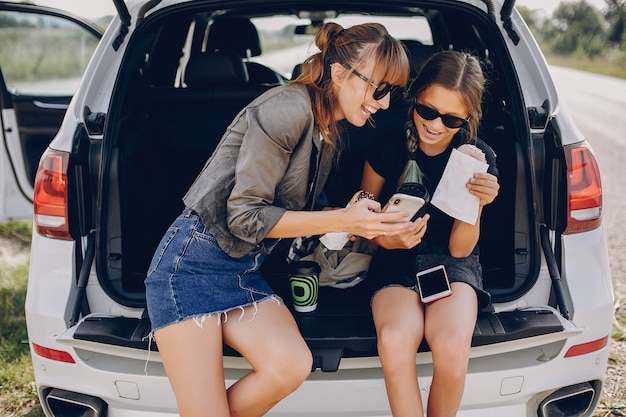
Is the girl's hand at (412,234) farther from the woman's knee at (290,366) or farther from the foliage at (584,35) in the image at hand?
the foliage at (584,35)

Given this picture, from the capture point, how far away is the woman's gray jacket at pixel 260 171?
1674 mm

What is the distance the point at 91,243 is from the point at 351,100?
87cm

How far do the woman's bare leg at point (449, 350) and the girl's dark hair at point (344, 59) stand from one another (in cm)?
58

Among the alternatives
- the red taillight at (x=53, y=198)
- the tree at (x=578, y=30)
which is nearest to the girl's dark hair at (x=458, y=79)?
the red taillight at (x=53, y=198)

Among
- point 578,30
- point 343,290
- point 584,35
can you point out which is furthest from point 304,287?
point 578,30

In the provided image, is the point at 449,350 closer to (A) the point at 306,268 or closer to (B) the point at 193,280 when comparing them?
(A) the point at 306,268

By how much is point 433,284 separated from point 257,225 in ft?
1.83

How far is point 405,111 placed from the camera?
2.68 metres

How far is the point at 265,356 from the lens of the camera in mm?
1677

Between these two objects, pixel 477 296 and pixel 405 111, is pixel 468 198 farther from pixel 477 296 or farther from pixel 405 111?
pixel 405 111


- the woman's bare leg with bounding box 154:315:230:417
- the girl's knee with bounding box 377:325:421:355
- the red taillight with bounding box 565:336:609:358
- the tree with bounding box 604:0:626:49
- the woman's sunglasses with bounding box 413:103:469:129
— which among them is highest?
the woman's sunglasses with bounding box 413:103:469:129

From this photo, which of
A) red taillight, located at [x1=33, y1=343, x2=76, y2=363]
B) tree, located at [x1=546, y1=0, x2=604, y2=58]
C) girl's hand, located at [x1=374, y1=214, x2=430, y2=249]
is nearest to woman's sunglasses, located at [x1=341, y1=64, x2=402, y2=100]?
girl's hand, located at [x1=374, y1=214, x2=430, y2=249]

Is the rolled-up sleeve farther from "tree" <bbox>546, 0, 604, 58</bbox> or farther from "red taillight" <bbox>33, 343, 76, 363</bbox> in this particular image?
"tree" <bbox>546, 0, 604, 58</bbox>

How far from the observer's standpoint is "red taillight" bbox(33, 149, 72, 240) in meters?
1.88
